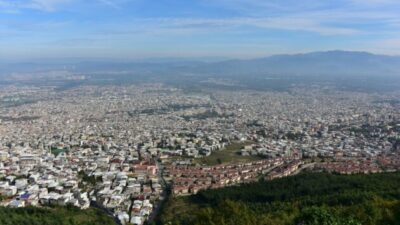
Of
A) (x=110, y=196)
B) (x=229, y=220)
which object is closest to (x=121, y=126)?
(x=110, y=196)

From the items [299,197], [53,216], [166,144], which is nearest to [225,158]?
[166,144]

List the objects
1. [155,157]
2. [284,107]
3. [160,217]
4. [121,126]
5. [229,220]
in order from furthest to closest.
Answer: [284,107] < [121,126] < [155,157] < [160,217] < [229,220]

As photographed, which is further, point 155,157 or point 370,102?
point 370,102

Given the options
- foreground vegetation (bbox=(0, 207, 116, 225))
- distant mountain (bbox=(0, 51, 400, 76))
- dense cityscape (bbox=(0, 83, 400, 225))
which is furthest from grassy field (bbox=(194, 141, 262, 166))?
distant mountain (bbox=(0, 51, 400, 76))

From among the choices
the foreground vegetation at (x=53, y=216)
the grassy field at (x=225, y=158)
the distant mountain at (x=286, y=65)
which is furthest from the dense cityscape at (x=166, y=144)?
the distant mountain at (x=286, y=65)

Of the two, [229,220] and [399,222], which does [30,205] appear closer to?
[229,220]

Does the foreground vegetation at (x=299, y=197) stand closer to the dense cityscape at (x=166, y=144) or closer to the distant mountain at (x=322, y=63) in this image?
the dense cityscape at (x=166, y=144)

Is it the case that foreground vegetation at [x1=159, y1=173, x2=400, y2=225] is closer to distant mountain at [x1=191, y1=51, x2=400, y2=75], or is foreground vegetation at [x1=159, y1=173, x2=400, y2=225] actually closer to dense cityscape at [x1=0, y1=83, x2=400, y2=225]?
dense cityscape at [x1=0, y1=83, x2=400, y2=225]
